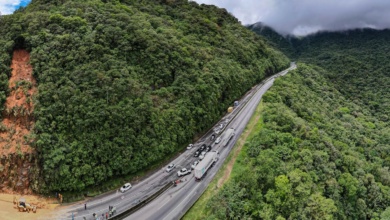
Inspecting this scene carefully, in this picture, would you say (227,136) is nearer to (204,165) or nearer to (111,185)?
(204,165)

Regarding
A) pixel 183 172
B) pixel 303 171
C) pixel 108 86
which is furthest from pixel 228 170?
pixel 108 86

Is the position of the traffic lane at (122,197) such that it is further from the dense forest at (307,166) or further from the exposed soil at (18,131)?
the dense forest at (307,166)

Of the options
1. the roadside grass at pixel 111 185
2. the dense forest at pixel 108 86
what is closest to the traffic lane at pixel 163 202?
the roadside grass at pixel 111 185

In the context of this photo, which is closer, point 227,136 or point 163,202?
point 163,202

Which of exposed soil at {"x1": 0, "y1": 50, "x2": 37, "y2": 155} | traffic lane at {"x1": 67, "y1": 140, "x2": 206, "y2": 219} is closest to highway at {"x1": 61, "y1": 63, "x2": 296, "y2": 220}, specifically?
traffic lane at {"x1": 67, "y1": 140, "x2": 206, "y2": 219}

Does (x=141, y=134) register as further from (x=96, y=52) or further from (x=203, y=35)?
(x=203, y=35)

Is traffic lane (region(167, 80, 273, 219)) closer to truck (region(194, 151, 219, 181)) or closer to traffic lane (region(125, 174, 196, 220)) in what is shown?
traffic lane (region(125, 174, 196, 220))
